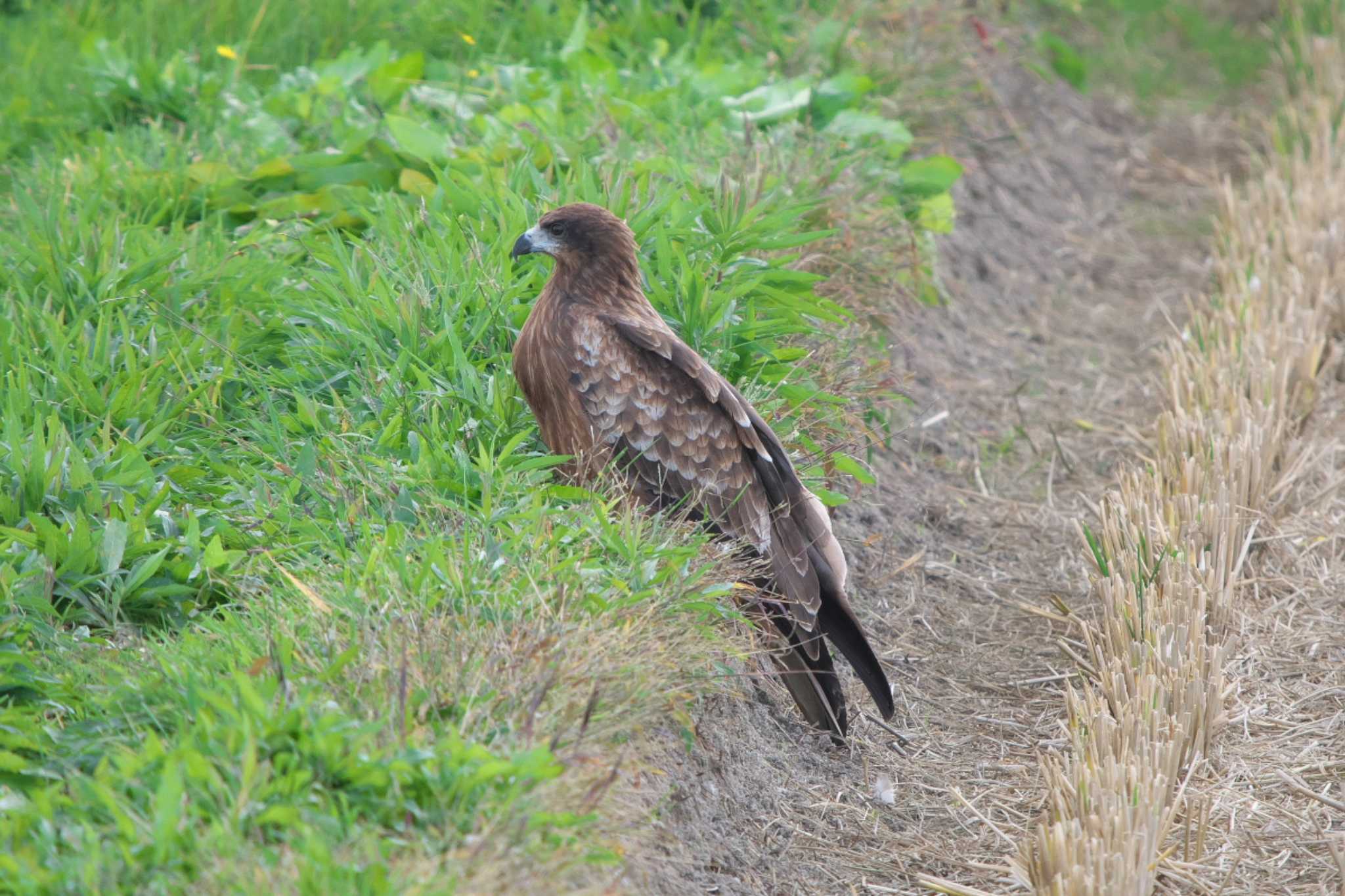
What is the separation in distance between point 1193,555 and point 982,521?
3.88 ft

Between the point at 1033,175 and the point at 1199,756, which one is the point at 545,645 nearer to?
the point at 1199,756

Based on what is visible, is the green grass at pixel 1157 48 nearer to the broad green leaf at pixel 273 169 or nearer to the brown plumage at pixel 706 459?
the broad green leaf at pixel 273 169

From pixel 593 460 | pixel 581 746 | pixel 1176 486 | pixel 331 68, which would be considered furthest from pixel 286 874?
pixel 331 68

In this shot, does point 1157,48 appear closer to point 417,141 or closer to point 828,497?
point 417,141

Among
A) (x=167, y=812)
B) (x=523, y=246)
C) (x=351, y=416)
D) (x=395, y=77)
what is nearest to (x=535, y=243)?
(x=523, y=246)

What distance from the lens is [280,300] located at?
4.74 metres

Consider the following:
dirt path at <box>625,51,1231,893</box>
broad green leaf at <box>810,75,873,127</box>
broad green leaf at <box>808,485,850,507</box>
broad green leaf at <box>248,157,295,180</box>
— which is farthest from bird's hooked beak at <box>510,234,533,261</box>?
broad green leaf at <box>810,75,873,127</box>

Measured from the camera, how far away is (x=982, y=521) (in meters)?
5.65

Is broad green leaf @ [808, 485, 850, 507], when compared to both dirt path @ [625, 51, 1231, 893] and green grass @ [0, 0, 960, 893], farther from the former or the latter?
dirt path @ [625, 51, 1231, 893]

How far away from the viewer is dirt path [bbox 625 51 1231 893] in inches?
146

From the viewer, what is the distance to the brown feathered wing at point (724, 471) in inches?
158

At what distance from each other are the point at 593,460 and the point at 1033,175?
5590 millimetres

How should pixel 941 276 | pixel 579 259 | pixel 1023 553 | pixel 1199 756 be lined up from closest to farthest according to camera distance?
pixel 1199 756
pixel 579 259
pixel 1023 553
pixel 941 276

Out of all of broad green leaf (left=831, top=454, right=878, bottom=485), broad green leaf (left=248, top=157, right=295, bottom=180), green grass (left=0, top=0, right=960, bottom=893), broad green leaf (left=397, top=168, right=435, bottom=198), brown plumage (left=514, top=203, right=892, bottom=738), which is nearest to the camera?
green grass (left=0, top=0, right=960, bottom=893)
